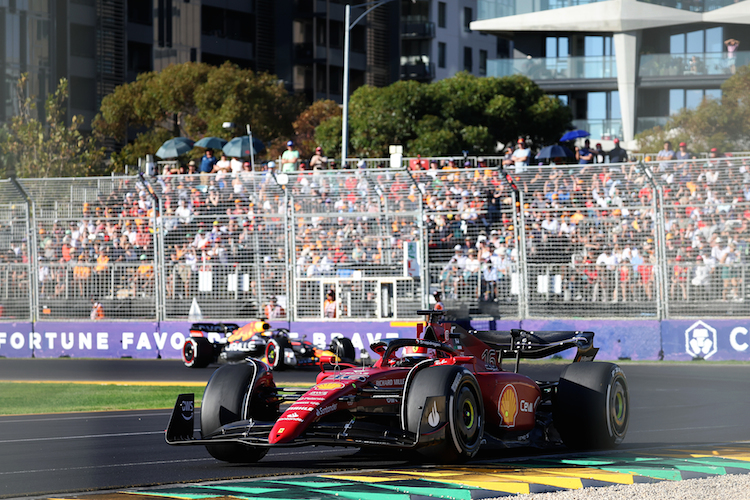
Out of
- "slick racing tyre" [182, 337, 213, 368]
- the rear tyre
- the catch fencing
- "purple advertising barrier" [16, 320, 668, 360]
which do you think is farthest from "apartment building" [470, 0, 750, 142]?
the rear tyre

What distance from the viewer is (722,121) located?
31.2 m

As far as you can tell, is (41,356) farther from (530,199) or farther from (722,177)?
(722,177)

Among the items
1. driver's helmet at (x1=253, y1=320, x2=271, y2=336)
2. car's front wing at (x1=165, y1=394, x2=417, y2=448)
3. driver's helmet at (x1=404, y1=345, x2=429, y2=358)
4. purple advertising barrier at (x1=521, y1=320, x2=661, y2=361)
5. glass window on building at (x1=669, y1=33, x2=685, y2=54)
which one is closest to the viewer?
car's front wing at (x1=165, y1=394, x2=417, y2=448)

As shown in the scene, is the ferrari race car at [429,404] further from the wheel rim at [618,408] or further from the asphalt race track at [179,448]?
the asphalt race track at [179,448]

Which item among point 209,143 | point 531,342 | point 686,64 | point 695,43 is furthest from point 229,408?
point 695,43

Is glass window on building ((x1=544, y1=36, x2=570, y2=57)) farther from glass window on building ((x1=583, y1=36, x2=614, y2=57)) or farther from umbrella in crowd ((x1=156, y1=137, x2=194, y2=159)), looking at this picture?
umbrella in crowd ((x1=156, y1=137, x2=194, y2=159))

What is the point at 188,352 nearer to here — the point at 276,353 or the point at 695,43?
the point at 276,353

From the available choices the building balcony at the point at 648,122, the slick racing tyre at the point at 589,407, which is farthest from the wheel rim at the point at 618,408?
the building balcony at the point at 648,122

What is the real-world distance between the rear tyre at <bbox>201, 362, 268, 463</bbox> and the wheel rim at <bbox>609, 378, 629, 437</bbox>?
2.82 metres

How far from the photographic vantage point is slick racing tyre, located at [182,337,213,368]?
60.6 feet

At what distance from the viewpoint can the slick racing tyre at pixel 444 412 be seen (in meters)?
6.99

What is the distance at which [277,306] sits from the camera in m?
20.1

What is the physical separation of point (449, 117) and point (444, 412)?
34.3 m

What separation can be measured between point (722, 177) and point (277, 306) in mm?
8614
